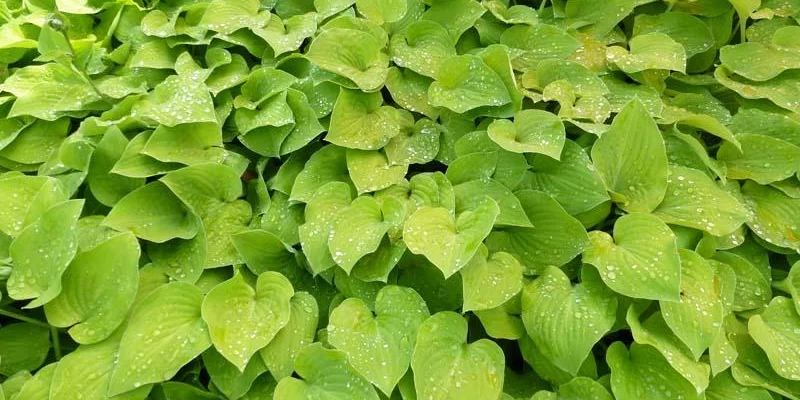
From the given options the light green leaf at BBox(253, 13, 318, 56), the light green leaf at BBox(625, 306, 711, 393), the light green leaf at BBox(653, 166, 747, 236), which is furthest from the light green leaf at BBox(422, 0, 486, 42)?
the light green leaf at BBox(625, 306, 711, 393)

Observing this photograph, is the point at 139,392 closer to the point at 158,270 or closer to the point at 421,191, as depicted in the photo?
the point at 158,270

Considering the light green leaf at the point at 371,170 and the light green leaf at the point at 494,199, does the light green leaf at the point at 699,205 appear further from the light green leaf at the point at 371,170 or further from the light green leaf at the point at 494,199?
the light green leaf at the point at 371,170

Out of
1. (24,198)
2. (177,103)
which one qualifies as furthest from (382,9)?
(24,198)

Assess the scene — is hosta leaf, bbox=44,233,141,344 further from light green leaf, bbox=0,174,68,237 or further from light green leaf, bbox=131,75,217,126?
light green leaf, bbox=131,75,217,126

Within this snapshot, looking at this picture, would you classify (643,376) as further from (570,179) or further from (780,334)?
(570,179)

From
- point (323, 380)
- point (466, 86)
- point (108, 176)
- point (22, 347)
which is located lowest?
point (22, 347)

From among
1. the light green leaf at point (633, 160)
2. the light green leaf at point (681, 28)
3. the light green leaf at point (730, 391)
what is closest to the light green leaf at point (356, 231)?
the light green leaf at point (633, 160)
